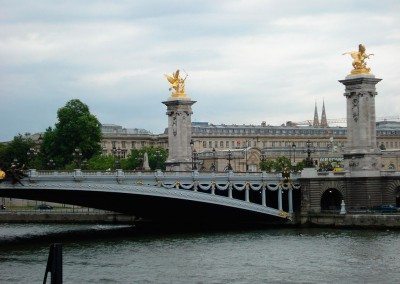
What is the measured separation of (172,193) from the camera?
71.6 meters

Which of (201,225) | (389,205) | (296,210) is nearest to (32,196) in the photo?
(201,225)

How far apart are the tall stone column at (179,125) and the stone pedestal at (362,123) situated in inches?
750

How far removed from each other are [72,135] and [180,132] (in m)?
27.6

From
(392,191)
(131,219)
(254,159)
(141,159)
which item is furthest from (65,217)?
(254,159)

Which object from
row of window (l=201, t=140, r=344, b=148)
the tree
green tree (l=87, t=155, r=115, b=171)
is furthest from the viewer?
row of window (l=201, t=140, r=344, b=148)

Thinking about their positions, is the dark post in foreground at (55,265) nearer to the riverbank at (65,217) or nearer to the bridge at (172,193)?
the bridge at (172,193)

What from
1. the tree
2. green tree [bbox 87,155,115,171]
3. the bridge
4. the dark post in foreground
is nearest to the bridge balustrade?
the bridge

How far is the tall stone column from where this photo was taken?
93.9 metres

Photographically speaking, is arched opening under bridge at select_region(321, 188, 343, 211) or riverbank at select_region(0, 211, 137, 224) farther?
riverbank at select_region(0, 211, 137, 224)

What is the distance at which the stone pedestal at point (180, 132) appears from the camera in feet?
308

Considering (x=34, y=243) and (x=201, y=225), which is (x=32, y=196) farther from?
(x=201, y=225)

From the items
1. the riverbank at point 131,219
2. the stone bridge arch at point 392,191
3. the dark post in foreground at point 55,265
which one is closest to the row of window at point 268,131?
the riverbank at point 131,219

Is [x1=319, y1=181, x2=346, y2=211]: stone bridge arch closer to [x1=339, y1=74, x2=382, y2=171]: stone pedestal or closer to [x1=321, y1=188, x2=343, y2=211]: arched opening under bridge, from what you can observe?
[x1=321, y1=188, x2=343, y2=211]: arched opening under bridge

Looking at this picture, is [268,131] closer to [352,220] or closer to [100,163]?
[100,163]
